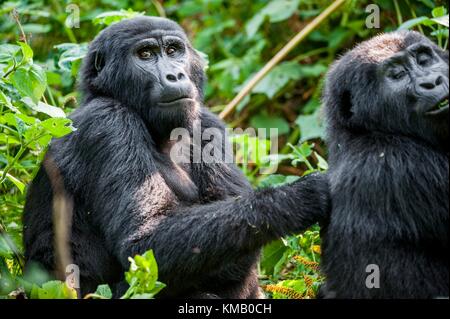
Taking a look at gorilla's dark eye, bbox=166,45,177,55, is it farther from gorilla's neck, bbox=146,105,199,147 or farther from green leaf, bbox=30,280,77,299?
green leaf, bbox=30,280,77,299

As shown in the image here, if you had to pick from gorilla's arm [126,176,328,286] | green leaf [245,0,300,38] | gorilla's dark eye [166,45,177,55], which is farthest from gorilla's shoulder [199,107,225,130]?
green leaf [245,0,300,38]

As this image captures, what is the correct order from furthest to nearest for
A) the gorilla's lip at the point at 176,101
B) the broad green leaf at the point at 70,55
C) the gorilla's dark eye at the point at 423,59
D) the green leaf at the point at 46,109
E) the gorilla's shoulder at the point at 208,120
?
the broad green leaf at the point at 70,55, the gorilla's shoulder at the point at 208,120, the gorilla's lip at the point at 176,101, the green leaf at the point at 46,109, the gorilla's dark eye at the point at 423,59

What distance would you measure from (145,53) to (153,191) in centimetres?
107

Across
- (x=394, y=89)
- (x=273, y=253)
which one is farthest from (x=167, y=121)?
(x=394, y=89)

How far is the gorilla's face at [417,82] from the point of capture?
14.0 ft

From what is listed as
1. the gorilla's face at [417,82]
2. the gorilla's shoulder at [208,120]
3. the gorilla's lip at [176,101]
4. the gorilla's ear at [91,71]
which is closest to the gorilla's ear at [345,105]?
the gorilla's face at [417,82]

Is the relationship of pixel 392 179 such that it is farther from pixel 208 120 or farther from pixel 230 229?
pixel 208 120

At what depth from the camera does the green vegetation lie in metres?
5.03

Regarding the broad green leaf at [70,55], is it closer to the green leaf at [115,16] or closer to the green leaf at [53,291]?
the green leaf at [115,16]

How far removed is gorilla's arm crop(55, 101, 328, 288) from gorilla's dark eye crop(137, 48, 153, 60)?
521mm

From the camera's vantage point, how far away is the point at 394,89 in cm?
445

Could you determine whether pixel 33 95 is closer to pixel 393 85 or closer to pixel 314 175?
pixel 314 175

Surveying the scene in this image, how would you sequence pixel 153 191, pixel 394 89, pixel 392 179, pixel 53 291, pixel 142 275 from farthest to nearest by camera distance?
pixel 153 191
pixel 394 89
pixel 392 179
pixel 53 291
pixel 142 275

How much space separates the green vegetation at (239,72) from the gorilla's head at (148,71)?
0.40 meters
